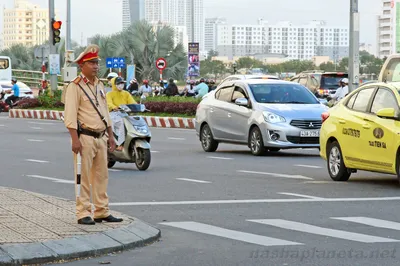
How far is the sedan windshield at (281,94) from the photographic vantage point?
80.3 feet

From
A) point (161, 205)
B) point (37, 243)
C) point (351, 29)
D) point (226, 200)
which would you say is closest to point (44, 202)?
point (161, 205)

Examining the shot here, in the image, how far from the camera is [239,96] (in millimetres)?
24922

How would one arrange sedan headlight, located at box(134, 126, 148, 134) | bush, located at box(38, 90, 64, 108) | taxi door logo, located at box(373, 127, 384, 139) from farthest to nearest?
1. bush, located at box(38, 90, 64, 108)
2. sedan headlight, located at box(134, 126, 148, 134)
3. taxi door logo, located at box(373, 127, 384, 139)

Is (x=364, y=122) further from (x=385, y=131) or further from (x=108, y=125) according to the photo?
(x=108, y=125)

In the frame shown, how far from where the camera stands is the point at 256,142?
23.8 metres

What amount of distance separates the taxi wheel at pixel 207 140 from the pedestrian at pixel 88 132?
13.7 metres

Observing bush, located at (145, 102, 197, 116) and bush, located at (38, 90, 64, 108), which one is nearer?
bush, located at (145, 102, 197, 116)

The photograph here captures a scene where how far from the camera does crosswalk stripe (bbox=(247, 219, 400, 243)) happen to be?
10744 mm

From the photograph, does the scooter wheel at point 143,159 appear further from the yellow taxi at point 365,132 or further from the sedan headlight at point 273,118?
the sedan headlight at point 273,118

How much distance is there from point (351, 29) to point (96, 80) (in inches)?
856

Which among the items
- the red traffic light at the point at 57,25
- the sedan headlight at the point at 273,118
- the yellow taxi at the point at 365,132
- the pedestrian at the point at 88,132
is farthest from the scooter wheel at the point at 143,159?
the red traffic light at the point at 57,25

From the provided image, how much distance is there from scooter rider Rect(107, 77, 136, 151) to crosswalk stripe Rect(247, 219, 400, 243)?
7564mm

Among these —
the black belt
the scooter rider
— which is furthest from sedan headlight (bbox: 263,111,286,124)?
the black belt

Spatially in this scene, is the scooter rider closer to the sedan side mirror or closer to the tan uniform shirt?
the sedan side mirror
